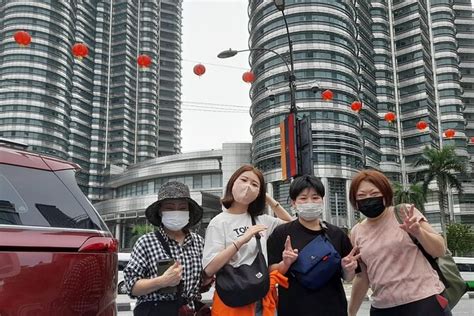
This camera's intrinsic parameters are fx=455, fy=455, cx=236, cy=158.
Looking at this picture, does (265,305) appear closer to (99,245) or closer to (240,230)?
(240,230)

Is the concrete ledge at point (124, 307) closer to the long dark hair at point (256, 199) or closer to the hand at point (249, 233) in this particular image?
the long dark hair at point (256, 199)

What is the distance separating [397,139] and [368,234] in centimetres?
7926

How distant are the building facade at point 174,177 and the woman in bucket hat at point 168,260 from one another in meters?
59.7

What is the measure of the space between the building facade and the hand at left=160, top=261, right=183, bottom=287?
60.1 metres

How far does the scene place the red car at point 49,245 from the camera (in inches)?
66.7

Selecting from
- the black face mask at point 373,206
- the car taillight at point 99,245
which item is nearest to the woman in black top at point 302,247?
the black face mask at point 373,206

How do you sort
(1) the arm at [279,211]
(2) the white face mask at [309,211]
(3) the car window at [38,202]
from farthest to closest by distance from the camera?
(1) the arm at [279,211], (2) the white face mask at [309,211], (3) the car window at [38,202]

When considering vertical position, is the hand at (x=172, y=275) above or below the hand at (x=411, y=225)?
below

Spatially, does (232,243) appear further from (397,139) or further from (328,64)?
(397,139)

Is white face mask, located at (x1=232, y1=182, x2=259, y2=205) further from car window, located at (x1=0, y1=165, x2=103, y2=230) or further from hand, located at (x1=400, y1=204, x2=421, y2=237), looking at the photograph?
car window, located at (x1=0, y1=165, x2=103, y2=230)

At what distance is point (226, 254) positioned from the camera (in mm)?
2791

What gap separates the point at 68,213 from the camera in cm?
206

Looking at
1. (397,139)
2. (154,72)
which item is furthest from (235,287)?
(154,72)

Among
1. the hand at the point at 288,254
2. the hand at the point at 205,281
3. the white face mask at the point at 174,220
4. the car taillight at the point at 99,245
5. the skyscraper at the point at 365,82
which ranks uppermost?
the skyscraper at the point at 365,82
